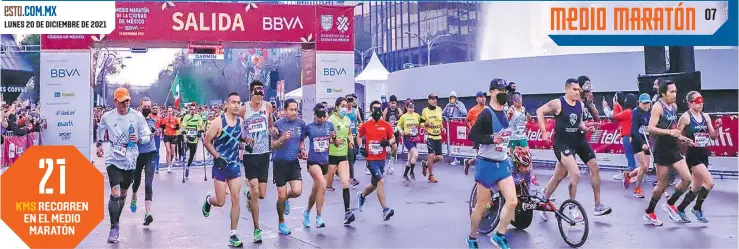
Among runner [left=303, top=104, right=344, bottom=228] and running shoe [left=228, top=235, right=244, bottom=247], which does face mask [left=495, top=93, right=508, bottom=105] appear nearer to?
runner [left=303, top=104, right=344, bottom=228]

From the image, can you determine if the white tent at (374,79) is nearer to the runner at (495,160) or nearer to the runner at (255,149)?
the runner at (255,149)

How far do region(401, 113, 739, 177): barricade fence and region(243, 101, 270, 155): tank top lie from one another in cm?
750

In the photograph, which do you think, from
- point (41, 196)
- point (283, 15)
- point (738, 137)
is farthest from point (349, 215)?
point (283, 15)

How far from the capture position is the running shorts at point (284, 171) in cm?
870

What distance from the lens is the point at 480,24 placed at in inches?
3396

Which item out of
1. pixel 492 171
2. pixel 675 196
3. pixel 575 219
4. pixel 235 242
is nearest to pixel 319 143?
pixel 235 242

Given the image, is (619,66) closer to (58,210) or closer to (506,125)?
(506,125)

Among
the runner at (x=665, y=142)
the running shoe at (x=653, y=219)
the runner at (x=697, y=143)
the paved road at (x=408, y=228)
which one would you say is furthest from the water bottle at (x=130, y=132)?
the runner at (x=697, y=143)

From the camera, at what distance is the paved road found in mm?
8039

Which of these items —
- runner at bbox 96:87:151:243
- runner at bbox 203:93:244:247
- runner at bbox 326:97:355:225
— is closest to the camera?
runner at bbox 203:93:244:247

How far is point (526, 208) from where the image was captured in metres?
8.14

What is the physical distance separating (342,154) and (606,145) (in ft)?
28.3

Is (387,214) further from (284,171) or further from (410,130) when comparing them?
(410,130)

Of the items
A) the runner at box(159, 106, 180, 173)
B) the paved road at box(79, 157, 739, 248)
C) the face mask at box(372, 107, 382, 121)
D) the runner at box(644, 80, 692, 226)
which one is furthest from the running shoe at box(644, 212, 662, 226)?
the runner at box(159, 106, 180, 173)
